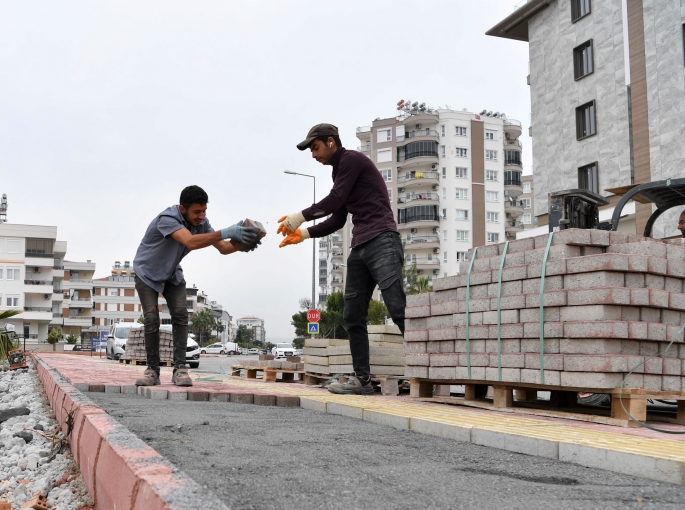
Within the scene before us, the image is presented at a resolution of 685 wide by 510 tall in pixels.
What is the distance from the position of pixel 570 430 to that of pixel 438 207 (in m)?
80.7

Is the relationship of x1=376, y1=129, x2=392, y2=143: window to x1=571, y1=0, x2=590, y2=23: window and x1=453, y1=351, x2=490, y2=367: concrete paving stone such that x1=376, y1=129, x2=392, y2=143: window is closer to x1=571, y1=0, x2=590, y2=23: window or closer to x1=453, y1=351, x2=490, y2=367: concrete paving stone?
x1=571, y1=0, x2=590, y2=23: window

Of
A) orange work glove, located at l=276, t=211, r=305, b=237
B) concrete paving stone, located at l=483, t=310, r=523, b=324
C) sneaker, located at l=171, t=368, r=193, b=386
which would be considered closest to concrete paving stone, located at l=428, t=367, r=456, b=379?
concrete paving stone, located at l=483, t=310, r=523, b=324

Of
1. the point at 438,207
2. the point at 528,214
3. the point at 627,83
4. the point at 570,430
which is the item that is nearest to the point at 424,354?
the point at 570,430

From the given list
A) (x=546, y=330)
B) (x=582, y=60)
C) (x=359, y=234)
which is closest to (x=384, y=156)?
(x=582, y=60)

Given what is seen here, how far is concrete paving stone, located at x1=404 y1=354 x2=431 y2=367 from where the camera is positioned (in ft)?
18.6

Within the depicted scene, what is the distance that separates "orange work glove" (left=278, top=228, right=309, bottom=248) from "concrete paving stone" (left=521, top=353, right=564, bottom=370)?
2.41 metres

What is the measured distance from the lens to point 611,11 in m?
26.8

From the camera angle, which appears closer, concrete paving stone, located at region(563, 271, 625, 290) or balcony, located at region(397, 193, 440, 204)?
concrete paving stone, located at region(563, 271, 625, 290)

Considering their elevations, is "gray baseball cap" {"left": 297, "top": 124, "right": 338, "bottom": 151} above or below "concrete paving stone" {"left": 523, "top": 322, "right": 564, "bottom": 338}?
above

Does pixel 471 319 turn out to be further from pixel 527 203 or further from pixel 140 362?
pixel 527 203

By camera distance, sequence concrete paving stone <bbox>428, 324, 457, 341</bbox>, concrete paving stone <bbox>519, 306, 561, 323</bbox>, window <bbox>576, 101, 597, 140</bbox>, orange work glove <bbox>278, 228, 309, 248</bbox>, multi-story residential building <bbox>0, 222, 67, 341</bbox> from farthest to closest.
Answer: multi-story residential building <bbox>0, 222, 67, 341</bbox> < window <bbox>576, 101, 597, 140</bbox> < orange work glove <bbox>278, 228, 309, 248</bbox> < concrete paving stone <bbox>428, 324, 457, 341</bbox> < concrete paving stone <bbox>519, 306, 561, 323</bbox>

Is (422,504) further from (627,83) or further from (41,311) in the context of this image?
(41,311)

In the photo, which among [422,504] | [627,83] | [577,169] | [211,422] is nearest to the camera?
[422,504]

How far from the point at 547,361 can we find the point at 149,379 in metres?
4.16
